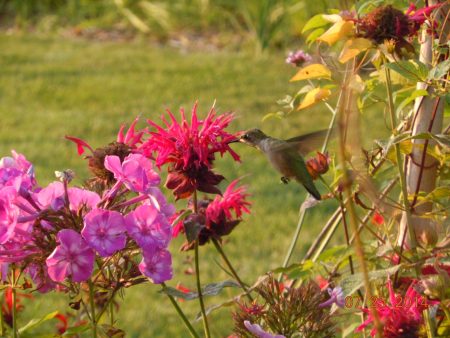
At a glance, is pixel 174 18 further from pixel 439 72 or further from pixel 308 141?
pixel 439 72

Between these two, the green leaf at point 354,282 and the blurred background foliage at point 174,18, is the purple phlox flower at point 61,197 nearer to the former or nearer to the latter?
the green leaf at point 354,282

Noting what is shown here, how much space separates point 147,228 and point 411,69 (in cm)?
41

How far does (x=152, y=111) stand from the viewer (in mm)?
5000

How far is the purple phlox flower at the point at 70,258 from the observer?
0.96m

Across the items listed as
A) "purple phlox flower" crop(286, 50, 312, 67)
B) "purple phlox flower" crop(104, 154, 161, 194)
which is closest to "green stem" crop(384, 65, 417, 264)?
"purple phlox flower" crop(104, 154, 161, 194)

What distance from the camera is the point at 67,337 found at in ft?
4.09

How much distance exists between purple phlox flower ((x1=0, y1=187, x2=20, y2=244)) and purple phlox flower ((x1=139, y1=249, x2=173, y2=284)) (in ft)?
0.48

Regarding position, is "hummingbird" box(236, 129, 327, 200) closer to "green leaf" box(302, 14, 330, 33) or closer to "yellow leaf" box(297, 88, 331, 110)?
"yellow leaf" box(297, 88, 331, 110)

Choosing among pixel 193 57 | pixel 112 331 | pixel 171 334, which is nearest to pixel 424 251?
pixel 112 331

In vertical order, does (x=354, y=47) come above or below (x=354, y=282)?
above

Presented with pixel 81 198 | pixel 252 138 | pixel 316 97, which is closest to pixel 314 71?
pixel 316 97

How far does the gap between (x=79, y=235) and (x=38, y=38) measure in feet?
20.8

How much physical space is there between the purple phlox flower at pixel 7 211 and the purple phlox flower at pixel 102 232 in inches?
3.1

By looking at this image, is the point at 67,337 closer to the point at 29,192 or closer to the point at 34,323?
the point at 34,323
